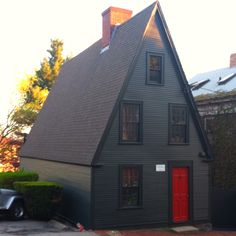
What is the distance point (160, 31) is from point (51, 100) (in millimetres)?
12518

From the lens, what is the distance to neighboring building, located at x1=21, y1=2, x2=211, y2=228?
59.2ft

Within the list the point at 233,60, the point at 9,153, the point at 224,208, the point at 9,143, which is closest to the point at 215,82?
the point at 233,60

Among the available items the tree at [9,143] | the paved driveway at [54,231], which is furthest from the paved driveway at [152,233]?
the tree at [9,143]

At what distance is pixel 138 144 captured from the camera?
1891 centimetres

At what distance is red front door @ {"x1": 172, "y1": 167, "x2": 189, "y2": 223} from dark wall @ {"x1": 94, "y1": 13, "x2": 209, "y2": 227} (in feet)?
1.28

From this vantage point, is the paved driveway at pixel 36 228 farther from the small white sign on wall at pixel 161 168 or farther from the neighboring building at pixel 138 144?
the small white sign on wall at pixel 161 168

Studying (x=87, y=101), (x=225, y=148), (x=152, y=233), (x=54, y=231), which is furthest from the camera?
(x=225, y=148)

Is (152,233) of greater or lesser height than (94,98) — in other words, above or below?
below

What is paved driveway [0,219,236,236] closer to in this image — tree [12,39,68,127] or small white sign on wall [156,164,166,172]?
small white sign on wall [156,164,166,172]

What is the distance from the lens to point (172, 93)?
1994cm

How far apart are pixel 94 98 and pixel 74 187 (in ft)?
14.1

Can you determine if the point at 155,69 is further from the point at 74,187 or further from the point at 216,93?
the point at 216,93

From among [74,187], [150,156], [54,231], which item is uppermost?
[150,156]

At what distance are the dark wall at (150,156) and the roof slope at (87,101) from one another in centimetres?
60
